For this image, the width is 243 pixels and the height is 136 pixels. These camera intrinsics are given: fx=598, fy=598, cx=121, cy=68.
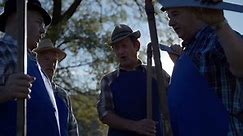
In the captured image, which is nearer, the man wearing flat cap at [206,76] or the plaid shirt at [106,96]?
the man wearing flat cap at [206,76]

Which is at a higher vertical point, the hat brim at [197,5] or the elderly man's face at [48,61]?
the hat brim at [197,5]

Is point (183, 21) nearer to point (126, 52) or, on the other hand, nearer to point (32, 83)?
point (32, 83)

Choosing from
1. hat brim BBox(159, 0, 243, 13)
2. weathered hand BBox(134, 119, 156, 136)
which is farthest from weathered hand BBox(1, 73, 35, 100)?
weathered hand BBox(134, 119, 156, 136)

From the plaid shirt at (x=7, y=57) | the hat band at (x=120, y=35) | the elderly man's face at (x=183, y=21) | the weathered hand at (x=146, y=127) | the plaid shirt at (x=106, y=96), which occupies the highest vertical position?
the hat band at (x=120, y=35)

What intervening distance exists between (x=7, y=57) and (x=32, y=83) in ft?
0.74

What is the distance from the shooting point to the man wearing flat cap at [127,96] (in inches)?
192

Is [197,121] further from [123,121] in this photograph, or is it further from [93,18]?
[93,18]

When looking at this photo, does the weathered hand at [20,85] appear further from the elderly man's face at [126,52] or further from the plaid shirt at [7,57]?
the elderly man's face at [126,52]

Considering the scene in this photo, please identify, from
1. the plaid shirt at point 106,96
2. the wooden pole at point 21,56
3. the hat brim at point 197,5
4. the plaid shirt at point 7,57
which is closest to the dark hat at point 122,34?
the plaid shirt at point 106,96

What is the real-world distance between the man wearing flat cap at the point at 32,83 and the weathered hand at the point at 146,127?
1051 millimetres

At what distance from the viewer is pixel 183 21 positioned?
10.4 ft

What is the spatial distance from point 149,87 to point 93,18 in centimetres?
1017

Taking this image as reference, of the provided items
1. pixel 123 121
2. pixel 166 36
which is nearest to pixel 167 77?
pixel 123 121

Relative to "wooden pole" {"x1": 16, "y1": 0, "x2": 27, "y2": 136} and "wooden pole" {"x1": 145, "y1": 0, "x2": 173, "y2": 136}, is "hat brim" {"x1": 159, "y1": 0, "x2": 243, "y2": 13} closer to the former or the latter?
"wooden pole" {"x1": 145, "y1": 0, "x2": 173, "y2": 136}
